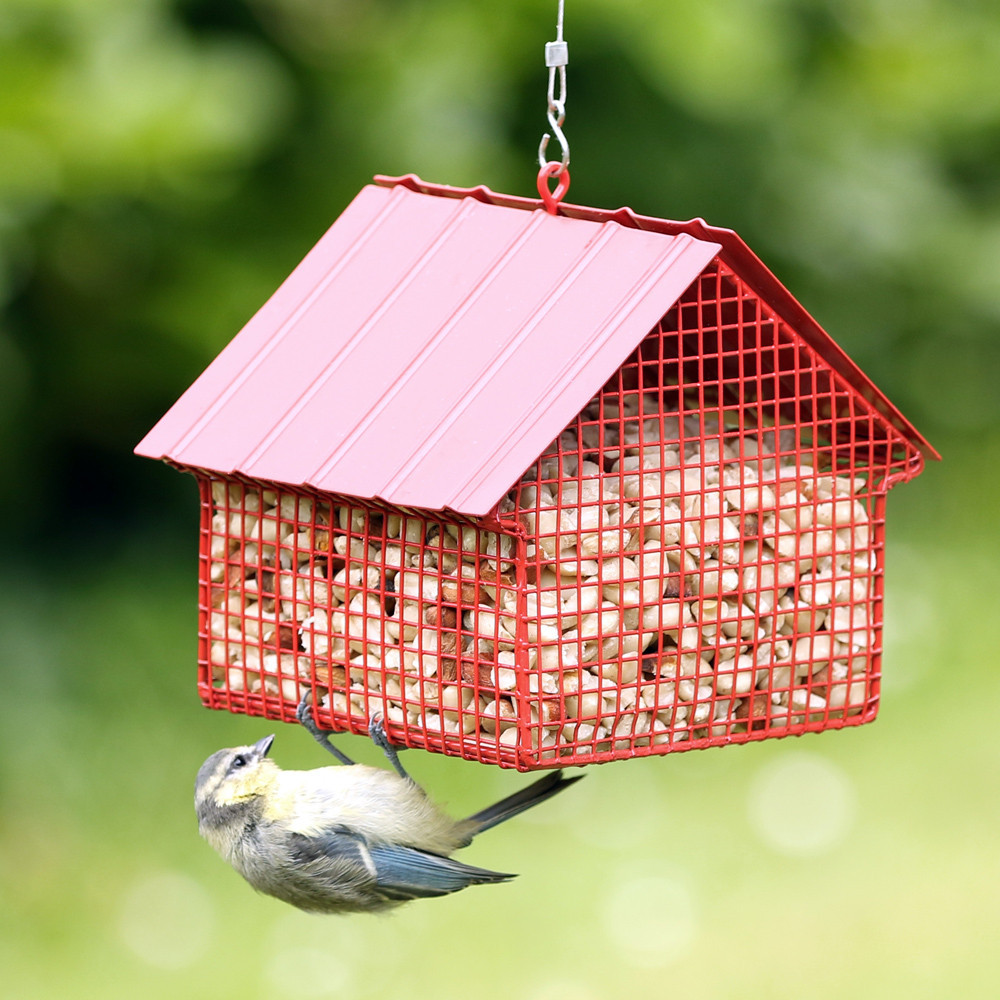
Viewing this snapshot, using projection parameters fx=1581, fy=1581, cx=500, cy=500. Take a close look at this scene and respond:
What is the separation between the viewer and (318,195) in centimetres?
633

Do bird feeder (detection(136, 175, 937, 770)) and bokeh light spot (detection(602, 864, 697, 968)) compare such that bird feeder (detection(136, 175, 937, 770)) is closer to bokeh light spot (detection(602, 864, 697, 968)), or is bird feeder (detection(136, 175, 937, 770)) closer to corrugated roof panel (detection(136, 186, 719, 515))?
corrugated roof panel (detection(136, 186, 719, 515))

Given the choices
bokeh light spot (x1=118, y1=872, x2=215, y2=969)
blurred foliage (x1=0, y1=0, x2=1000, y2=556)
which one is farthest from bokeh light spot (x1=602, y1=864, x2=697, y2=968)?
blurred foliage (x1=0, y1=0, x2=1000, y2=556)

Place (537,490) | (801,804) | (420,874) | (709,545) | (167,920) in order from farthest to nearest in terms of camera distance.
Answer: (801,804), (167,920), (420,874), (709,545), (537,490)

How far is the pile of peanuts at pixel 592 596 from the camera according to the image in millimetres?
2551

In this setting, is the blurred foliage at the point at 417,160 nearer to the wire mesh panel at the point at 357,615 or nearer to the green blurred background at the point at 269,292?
the green blurred background at the point at 269,292

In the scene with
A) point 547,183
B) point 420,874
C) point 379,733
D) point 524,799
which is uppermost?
point 547,183

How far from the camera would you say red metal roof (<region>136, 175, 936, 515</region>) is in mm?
2438

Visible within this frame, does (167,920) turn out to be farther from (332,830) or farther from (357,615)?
(357,615)

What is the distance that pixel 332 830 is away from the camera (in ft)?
9.43

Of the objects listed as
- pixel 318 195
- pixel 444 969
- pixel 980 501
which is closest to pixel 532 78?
pixel 318 195

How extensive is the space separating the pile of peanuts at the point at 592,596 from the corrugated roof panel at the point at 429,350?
0.39ft

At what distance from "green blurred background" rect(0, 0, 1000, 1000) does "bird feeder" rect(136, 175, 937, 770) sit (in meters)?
2.79

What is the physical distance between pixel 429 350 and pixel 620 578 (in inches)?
19.5

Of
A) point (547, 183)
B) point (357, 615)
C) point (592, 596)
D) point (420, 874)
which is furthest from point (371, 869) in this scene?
point (547, 183)
